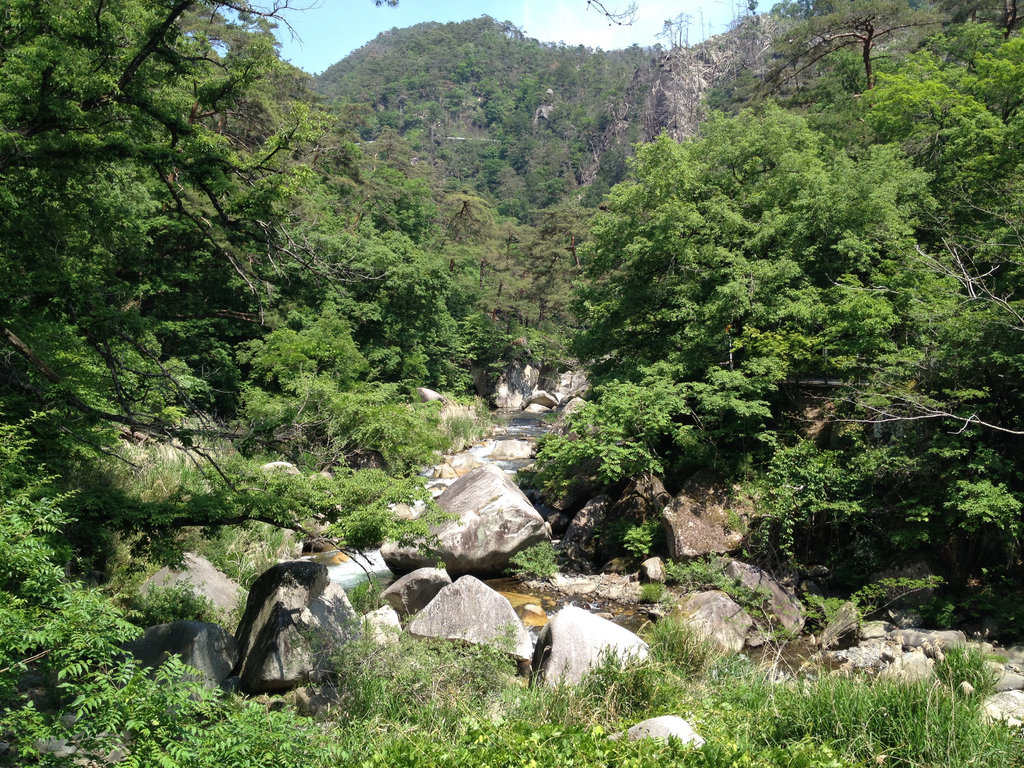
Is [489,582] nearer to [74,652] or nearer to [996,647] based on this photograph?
[996,647]

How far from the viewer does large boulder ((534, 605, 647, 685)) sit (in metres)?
6.86

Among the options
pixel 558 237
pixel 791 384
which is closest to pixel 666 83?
pixel 558 237

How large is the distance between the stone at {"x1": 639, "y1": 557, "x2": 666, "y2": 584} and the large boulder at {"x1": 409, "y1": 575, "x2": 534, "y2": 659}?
352cm

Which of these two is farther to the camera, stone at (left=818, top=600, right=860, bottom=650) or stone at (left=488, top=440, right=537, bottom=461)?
stone at (left=488, top=440, right=537, bottom=461)

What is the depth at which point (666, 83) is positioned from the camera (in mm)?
84125

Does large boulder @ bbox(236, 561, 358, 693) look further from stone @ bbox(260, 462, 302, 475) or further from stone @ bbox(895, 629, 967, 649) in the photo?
stone @ bbox(895, 629, 967, 649)

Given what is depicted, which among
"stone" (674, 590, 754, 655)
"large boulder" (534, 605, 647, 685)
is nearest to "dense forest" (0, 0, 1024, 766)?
"large boulder" (534, 605, 647, 685)

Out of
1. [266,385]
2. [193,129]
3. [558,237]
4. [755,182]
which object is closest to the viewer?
[193,129]

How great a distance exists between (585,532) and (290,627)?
7.25 metres

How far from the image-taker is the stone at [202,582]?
8.49 m

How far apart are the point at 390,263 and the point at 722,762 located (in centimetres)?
1974

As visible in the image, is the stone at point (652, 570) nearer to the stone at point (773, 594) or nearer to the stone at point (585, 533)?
the stone at point (773, 594)

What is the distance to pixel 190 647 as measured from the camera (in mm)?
7039

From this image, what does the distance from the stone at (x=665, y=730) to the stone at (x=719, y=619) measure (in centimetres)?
378
